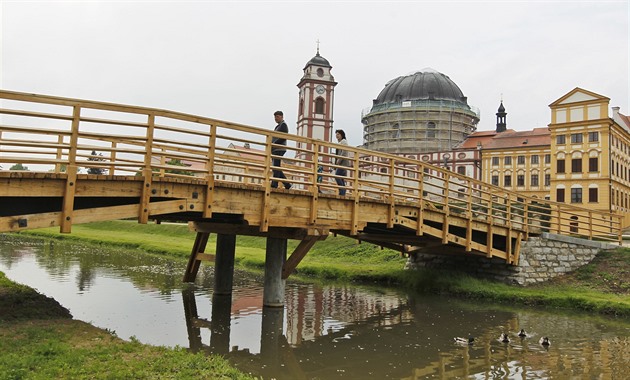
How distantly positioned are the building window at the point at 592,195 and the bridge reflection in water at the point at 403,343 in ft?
120

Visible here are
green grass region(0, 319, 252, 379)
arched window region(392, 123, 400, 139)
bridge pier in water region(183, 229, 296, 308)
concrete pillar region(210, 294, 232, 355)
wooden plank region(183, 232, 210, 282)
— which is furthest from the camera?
arched window region(392, 123, 400, 139)

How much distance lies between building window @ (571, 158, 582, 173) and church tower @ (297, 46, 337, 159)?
40614 mm

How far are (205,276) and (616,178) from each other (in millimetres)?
42214

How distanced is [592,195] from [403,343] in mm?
43558

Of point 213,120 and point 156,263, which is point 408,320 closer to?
point 213,120

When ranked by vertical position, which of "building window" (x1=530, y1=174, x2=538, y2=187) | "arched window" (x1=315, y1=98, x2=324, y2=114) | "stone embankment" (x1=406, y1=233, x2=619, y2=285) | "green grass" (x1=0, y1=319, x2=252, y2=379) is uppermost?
"arched window" (x1=315, y1=98, x2=324, y2=114)

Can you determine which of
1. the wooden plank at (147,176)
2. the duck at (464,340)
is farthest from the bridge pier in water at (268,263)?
the wooden plank at (147,176)

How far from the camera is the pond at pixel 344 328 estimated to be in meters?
11.2

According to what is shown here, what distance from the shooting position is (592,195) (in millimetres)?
50156

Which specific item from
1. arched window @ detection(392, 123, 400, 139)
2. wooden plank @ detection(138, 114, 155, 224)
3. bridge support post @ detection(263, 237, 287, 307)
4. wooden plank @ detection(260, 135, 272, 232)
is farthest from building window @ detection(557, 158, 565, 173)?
wooden plank @ detection(138, 114, 155, 224)

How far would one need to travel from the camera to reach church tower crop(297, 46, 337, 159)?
3361 inches

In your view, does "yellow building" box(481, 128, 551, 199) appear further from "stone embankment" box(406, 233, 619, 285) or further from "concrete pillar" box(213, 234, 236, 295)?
"concrete pillar" box(213, 234, 236, 295)

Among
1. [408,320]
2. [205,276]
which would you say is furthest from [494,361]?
[205,276]

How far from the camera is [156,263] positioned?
29.5 metres
